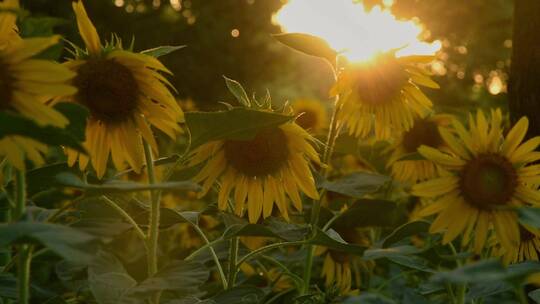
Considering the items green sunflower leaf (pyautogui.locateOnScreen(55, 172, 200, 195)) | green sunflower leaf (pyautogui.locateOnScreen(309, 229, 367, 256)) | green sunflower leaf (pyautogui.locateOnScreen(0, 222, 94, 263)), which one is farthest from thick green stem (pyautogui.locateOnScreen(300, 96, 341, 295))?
green sunflower leaf (pyautogui.locateOnScreen(0, 222, 94, 263))

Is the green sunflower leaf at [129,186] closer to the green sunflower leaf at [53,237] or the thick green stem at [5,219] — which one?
the green sunflower leaf at [53,237]

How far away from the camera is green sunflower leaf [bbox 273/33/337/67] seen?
178 centimetres

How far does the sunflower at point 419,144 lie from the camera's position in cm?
272

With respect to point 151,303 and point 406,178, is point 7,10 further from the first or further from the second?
point 406,178

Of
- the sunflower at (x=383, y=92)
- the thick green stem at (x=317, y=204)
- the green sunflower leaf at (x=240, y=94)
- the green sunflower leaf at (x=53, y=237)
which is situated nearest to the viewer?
the green sunflower leaf at (x=53, y=237)

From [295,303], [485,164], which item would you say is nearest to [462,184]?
[485,164]

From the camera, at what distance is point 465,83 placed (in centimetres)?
852

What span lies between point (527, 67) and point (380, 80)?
40 cm

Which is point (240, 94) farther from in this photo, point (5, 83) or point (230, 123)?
point (5, 83)

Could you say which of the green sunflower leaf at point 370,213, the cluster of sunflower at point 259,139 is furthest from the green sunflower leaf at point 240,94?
the green sunflower leaf at point 370,213

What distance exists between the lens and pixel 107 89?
5.00ft

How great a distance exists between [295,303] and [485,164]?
1.91ft

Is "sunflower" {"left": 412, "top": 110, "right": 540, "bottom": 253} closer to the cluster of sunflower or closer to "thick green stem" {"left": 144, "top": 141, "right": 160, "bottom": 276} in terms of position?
the cluster of sunflower

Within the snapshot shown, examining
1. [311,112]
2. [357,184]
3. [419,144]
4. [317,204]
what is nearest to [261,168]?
[317,204]
